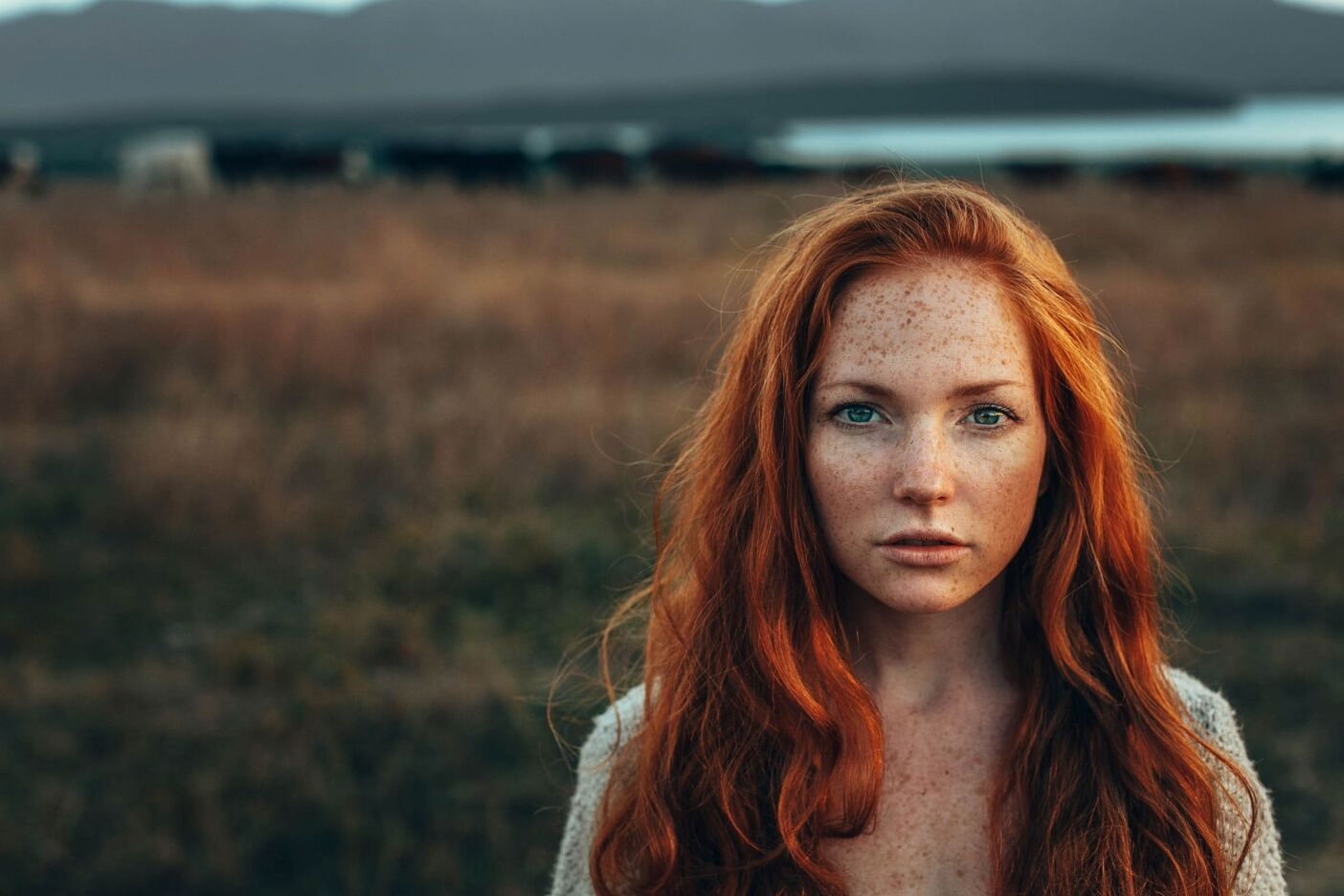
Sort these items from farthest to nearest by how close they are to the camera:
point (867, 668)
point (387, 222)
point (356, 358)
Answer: point (387, 222), point (356, 358), point (867, 668)

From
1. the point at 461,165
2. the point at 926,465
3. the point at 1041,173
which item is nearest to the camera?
the point at 926,465

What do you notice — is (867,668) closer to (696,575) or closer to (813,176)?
(696,575)

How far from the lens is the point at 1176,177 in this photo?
16359 mm

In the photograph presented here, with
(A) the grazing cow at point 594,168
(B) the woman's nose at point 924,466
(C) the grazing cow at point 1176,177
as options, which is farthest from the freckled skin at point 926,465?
(A) the grazing cow at point 594,168

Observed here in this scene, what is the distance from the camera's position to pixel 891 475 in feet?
4.19

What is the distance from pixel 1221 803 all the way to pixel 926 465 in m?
0.59

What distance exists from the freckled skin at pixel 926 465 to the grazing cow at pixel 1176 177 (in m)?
15.6

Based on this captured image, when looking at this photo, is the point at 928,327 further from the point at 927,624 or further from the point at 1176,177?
the point at 1176,177

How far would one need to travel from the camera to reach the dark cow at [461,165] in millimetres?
18688

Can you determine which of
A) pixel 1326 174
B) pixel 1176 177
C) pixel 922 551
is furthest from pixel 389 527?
pixel 1326 174

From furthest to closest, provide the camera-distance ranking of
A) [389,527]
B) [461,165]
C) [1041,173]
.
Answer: [461,165] → [1041,173] → [389,527]

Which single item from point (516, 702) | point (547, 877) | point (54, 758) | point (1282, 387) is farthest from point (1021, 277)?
point (1282, 387)

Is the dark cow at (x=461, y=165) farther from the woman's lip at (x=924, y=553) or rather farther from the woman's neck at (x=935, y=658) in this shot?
the woman's lip at (x=924, y=553)

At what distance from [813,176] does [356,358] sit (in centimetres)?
1184
